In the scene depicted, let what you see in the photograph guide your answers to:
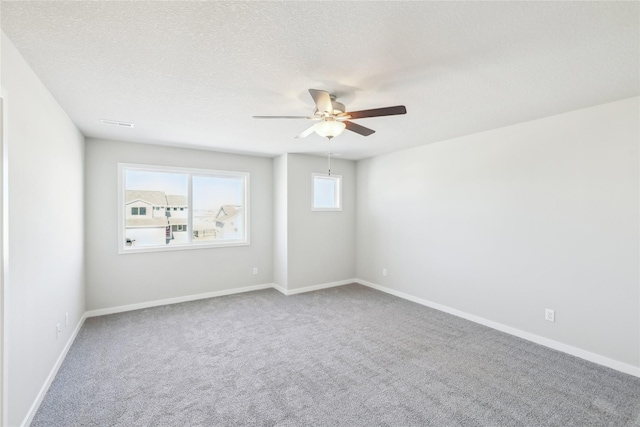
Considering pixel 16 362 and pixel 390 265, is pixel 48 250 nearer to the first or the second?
pixel 16 362

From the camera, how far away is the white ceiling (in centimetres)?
148

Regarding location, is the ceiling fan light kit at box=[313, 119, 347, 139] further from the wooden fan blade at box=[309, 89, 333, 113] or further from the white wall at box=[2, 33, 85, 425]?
the white wall at box=[2, 33, 85, 425]

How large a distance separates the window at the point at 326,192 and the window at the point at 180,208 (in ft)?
4.02

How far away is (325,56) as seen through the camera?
1885 millimetres

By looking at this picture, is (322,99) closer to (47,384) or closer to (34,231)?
(34,231)

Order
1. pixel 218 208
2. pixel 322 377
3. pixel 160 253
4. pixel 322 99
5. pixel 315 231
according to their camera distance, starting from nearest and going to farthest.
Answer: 1. pixel 322 99
2. pixel 322 377
3. pixel 160 253
4. pixel 218 208
5. pixel 315 231

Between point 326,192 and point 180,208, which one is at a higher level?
point 326,192

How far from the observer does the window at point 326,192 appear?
5.32 metres

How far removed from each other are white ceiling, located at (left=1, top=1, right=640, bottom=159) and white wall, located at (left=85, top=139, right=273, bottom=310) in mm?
1169

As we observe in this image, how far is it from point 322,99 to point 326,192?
3.50 m

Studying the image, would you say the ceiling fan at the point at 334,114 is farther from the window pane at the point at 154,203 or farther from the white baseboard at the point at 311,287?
the white baseboard at the point at 311,287

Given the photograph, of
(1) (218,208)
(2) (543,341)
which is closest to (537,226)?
(2) (543,341)

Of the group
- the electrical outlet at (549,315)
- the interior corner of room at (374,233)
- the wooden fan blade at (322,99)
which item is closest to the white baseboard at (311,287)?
Answer: the interior corner of room at (374,233)

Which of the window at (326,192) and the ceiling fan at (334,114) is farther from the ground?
the ceiling fan at (334,114)
